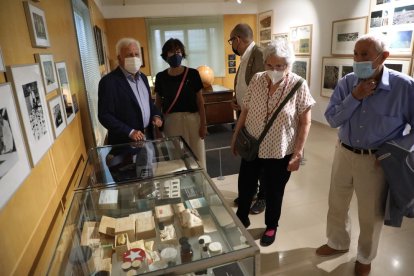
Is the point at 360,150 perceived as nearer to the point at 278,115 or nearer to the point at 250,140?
the point at 278,115

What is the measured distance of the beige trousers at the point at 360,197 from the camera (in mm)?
1760

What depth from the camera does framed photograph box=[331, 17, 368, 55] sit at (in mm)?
4535

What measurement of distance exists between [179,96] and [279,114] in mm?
1034

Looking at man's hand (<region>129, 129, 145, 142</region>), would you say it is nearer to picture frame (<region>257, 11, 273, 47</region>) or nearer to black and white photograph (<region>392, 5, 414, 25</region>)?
black and white photograph (<region>392, 5, 414, 25</region>)

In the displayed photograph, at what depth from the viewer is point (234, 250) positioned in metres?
1.00

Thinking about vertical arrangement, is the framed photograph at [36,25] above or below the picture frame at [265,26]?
below

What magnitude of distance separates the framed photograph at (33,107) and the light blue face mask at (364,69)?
1721mm

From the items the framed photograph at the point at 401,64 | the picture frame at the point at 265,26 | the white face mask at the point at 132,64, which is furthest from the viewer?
the picture frame at the point at 265,26

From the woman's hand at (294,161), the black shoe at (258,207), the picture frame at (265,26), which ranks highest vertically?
the picture frame at (265,26)

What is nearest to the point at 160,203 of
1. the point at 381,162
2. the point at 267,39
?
the point at 381,162

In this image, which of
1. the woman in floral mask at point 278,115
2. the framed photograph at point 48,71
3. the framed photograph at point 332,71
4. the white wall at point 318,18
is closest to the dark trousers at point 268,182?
the woman in floral mask at point 278,115

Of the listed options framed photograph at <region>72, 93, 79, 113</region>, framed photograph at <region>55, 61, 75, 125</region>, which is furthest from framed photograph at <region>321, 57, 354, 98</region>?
framed photograph at <region>55, 61, 75, 125</region>

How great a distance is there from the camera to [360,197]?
184cm

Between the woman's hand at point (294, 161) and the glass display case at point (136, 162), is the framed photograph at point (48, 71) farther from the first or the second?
the woman's hand at point (294, 161)
